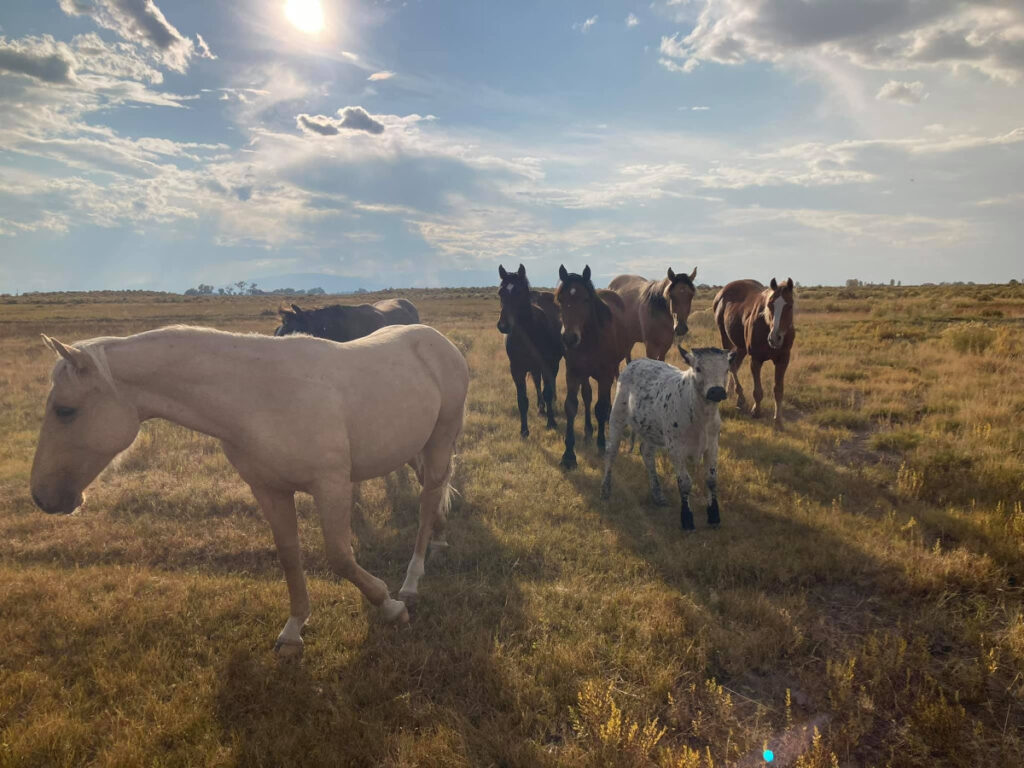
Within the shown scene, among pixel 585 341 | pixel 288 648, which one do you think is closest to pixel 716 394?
pixel 585 341

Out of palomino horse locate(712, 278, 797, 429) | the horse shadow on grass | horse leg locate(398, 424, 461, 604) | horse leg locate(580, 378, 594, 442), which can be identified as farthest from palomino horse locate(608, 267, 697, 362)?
the horse shadow on grass

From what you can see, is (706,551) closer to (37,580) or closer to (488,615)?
(488,615)

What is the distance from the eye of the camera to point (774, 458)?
7.77 meters

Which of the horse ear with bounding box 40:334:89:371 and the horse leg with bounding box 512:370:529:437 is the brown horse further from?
the horse ear with bounding box 40:334:89:371

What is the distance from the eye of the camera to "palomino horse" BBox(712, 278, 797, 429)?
8.99 meters

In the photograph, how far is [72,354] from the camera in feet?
9.92

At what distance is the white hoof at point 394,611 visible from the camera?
4.12 m

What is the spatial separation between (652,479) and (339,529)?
4333 millimetres

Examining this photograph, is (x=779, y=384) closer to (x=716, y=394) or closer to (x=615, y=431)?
(x=615, y=431)

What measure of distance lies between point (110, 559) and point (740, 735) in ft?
20.3

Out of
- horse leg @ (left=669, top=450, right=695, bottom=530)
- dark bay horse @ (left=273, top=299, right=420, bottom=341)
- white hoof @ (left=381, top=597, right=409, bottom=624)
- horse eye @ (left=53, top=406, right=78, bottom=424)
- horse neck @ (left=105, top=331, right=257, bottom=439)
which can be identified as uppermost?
dark bay horse @ (left=273, top=299, right=420, bottom=341)

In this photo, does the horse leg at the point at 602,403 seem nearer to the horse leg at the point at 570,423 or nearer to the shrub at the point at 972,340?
the horse leg at the point at 570,423

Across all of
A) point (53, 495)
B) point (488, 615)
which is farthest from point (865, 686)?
point (53, 495)

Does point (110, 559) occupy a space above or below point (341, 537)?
below
